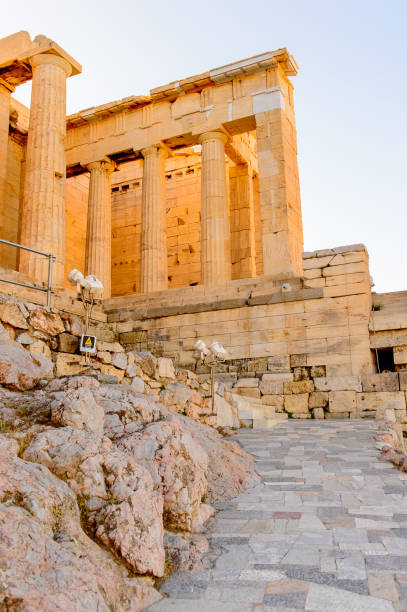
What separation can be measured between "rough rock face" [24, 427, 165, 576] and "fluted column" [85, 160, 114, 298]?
51.7ft

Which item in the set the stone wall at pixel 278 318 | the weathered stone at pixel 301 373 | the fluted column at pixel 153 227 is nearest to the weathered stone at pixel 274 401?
the weathered stone at pixel 301 373

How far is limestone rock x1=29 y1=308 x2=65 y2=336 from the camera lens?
25.9ft

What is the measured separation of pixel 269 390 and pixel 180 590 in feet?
34.6

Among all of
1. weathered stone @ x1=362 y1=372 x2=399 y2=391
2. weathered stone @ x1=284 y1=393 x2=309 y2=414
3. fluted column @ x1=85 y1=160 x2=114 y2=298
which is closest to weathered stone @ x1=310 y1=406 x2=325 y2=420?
weathered stone @ x1=284 y1=393 x2=309 y2=414

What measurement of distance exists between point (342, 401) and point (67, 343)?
6971mm

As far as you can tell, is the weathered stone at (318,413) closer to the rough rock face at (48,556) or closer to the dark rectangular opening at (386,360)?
the dark rectangular opening at (386,360)

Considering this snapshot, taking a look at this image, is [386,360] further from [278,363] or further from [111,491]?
[111,491]

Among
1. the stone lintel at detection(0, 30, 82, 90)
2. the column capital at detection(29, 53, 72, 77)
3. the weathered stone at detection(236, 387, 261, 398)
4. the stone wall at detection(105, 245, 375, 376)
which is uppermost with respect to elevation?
the stone lintel at detection(0, 30, 82, 90)

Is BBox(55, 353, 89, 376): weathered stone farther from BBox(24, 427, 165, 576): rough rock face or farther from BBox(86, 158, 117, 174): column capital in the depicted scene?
BBox(86, 158, 117, 174): column capital

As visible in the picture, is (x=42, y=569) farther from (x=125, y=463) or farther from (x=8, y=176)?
(x=8, y=176)

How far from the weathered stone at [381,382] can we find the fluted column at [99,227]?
9904 millimetres

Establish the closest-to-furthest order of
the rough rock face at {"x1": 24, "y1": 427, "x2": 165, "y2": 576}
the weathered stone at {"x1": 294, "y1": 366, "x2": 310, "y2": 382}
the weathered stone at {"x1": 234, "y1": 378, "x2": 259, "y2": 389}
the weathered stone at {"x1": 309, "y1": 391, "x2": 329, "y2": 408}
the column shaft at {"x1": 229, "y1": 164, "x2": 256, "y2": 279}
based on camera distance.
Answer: the rough rock face at {"x1": 24, "y1": 427, "x2": 165, "y2": 576} < the weathered stone at {"x1": 309, "y1": 391, "x2": 329, "y2": 408} < the weathered stone at {"x1": 294, "y1": 366, "x2": 310, "y2": 382} < the weathered stone at {"x1": 234, "y1": 378, "x2": 259, "y2": 389} < the column shaft at {"x1": 229, "y1": 164, "x2": 256, "y2": 279}

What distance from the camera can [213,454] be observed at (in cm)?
589

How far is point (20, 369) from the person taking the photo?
16.6ft
